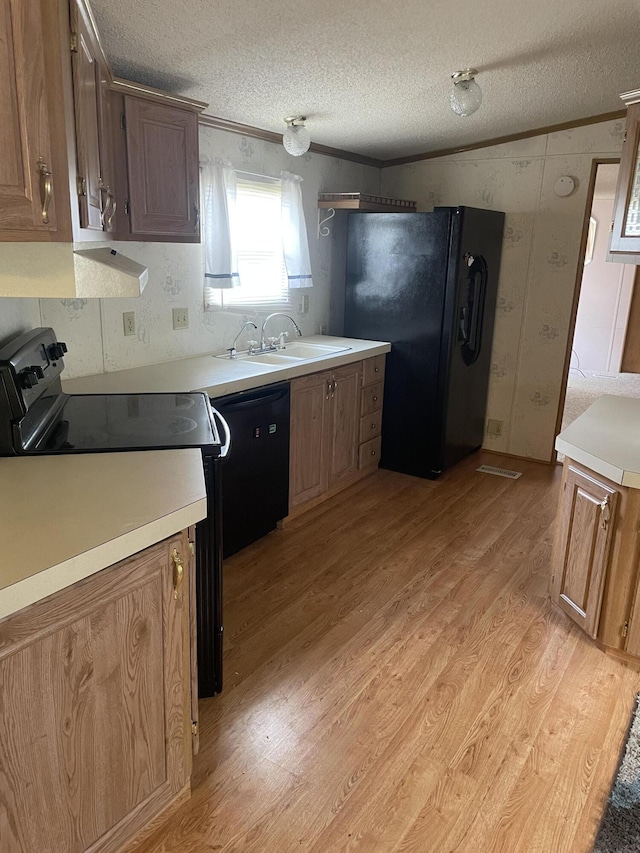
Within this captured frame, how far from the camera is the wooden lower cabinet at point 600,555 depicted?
222 cm

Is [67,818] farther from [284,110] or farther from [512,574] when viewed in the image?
[284,110]

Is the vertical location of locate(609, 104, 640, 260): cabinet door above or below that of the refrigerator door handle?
above

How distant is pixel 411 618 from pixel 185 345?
1.84 m

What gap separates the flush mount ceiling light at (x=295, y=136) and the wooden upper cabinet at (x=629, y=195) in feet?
5.18

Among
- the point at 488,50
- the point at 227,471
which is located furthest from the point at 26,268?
the point at 488,50

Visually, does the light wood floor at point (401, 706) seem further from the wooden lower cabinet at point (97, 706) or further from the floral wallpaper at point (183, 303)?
the floral wallpaper at point (183, 303)

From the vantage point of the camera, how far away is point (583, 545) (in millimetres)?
2410

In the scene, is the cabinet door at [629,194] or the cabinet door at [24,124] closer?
the cabinet door at [24,124]

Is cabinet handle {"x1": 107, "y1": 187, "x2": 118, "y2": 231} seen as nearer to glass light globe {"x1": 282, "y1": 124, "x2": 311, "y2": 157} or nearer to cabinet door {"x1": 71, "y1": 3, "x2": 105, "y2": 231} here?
cabinet door {"x1": 71, "y1": 3, "x2": 105, "y2": 231}

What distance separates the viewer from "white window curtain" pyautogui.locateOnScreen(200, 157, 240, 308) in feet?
10.8

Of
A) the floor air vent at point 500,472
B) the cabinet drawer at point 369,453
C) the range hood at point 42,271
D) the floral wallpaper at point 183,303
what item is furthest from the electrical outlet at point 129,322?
the floor air vent at point 500,472

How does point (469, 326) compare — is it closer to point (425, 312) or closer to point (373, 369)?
point (425, 312)

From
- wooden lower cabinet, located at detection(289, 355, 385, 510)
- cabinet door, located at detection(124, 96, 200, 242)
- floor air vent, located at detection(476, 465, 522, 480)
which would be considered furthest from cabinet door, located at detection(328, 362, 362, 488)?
cabinet door, located at detection(124, 96, 200, 242)

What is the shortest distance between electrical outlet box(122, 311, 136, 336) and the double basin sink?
1.80 ft
